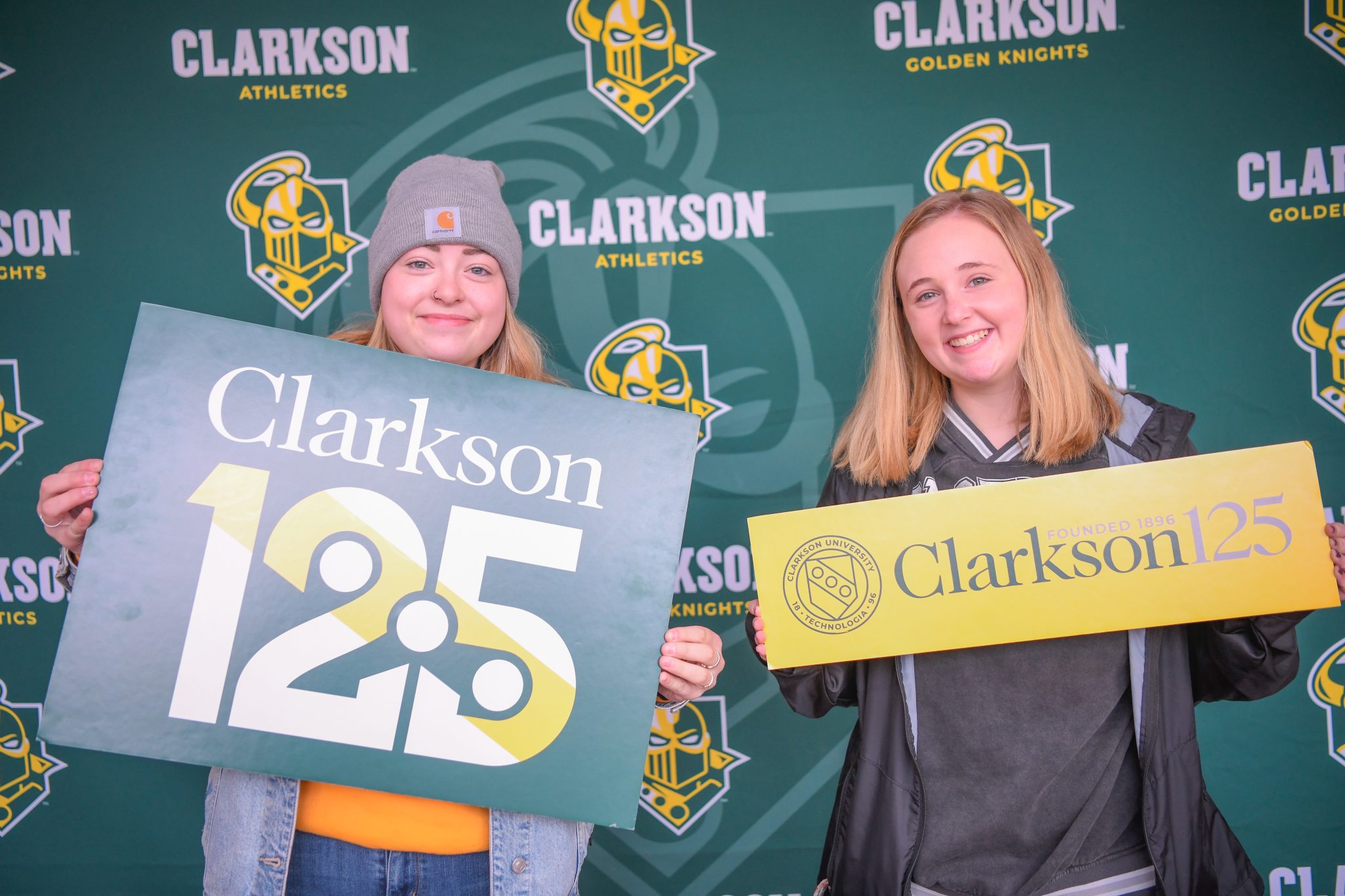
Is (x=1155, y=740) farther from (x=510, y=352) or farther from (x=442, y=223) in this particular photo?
(x=442, y=223)

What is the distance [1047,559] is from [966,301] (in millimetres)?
419

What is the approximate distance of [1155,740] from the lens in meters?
1.18

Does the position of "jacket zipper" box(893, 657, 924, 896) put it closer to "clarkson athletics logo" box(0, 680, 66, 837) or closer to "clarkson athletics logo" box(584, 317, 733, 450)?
"clarkson athletics logo" box(584, 317, 733, 450)

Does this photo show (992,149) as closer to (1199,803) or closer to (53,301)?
(1199,803)

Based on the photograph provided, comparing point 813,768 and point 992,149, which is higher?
point 992,149

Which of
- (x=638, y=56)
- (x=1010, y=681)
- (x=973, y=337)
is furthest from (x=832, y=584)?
(x=638, y=56)

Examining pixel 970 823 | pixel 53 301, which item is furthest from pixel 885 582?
pixel 53 301

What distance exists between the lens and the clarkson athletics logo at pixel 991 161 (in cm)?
215

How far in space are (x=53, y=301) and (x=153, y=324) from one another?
1.36 metres

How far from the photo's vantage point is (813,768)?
2213 millimetres

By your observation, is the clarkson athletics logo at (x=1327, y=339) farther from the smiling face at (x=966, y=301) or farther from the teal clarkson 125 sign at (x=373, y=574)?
the teal clarkson 125 sign at (x=373, y=574)

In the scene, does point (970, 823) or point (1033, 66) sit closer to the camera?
point (970, 823)

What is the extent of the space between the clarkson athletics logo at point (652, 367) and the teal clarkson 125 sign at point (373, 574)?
3.13 feet

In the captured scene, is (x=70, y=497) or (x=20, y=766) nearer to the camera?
(x=70, y=497)
